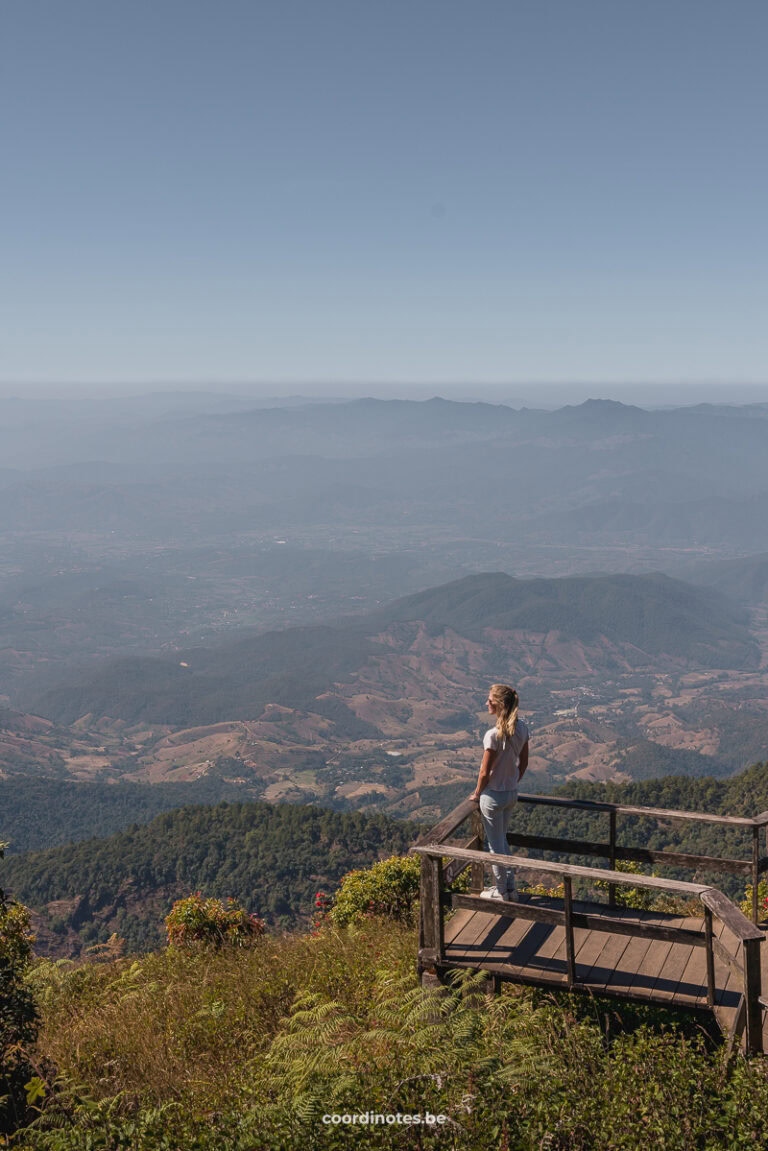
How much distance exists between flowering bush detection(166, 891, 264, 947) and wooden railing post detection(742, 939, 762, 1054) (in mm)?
8145

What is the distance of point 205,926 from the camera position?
40.9 feet

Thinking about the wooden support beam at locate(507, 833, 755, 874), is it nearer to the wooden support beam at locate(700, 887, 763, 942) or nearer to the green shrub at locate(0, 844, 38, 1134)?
the wooden support beam at locate(700, 887, 763, 942)

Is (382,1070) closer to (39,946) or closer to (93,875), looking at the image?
(39,946)

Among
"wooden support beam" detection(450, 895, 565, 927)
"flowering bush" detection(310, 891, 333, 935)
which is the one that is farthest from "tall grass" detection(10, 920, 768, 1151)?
"flowering bush" detection(310, 891, 333, 935)

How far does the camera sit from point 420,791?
163 metres

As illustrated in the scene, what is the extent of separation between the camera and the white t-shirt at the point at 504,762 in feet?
27.2

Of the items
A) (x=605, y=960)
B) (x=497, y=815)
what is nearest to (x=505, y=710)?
(x=497, y=815)

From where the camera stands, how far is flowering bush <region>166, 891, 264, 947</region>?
12273mm

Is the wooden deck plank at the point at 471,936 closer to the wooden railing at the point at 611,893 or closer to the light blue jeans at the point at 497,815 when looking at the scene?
the wooden railing at the point at 611,893

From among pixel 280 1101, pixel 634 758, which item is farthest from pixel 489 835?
pixel 634 758

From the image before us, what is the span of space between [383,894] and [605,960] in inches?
236

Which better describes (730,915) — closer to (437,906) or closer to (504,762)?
(437,906)

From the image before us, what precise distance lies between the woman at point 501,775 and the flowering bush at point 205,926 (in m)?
5.42

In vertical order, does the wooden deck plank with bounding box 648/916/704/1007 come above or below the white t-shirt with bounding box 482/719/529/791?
below
